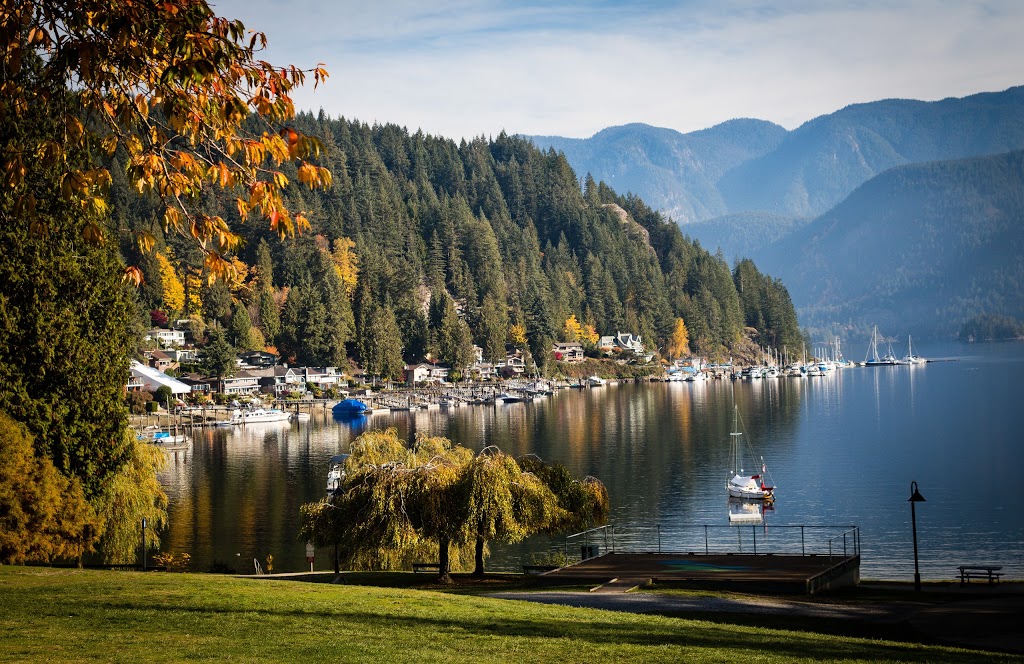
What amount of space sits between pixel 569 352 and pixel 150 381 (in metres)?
89.9

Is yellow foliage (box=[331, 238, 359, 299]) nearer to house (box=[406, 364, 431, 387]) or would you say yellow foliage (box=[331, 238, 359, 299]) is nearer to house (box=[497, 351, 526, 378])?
house (box=[406, 364, 431, 387])

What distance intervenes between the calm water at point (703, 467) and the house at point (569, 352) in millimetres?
43196

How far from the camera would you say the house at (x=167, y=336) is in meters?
143

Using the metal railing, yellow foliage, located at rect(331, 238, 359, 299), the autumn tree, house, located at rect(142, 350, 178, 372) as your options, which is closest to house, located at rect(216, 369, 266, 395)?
house, located at rect(142, 350, 178, 372)

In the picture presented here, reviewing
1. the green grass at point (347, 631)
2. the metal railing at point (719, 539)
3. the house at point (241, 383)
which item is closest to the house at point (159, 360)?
the house at point (241, 383)

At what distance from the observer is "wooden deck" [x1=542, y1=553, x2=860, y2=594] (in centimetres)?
2625

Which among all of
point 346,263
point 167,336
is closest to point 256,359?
point 167,336

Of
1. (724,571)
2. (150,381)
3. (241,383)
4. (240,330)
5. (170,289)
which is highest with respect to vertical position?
(170,289)

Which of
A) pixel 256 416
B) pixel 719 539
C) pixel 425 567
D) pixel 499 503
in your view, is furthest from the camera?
pixel 256 416

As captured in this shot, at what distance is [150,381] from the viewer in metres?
124

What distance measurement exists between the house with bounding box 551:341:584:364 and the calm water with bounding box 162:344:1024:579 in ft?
142

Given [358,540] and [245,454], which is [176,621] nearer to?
[358,540]

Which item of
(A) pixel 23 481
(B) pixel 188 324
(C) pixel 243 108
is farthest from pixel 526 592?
(B) pixel 188 324

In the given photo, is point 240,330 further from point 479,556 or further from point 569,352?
point 479,556
